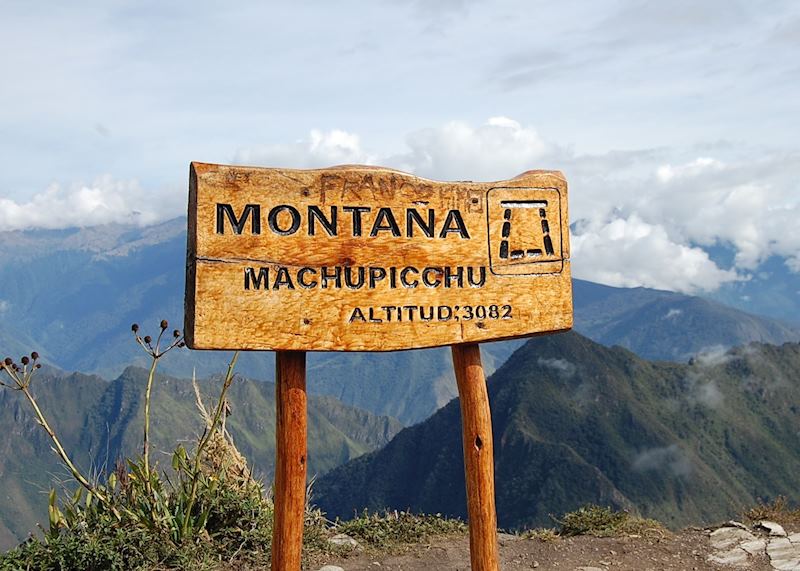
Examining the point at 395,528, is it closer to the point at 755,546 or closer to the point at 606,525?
the point at 606,525

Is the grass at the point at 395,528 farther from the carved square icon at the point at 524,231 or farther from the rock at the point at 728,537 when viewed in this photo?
Result: the carved square icon at the point at 524,231

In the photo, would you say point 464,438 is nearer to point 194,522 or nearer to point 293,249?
point 293,249

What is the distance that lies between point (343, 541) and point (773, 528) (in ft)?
16.8

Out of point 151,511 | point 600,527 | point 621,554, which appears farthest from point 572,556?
point 151,511

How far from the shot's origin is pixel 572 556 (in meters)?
9.15

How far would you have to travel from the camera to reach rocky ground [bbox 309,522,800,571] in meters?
8.77

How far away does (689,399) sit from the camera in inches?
5935

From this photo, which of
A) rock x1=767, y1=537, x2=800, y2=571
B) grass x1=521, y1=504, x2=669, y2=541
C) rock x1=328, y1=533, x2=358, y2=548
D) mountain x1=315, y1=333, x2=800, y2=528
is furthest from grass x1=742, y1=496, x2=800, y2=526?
mountain x1=315, y1=333, x2=800, y2=528

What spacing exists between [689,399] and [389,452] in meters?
57.0

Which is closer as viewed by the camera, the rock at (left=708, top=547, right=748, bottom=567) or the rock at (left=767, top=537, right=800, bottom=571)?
the rock at (left=767, top=537, right=800, bottom=571)

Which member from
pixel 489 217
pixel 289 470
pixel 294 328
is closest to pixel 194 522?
pixel 289 470

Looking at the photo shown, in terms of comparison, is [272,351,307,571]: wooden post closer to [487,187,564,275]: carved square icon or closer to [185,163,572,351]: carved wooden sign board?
[185,163,572,351]: carved wooden sign board

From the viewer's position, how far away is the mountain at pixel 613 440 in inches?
4906

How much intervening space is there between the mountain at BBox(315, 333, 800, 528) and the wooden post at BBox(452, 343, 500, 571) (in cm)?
11102
